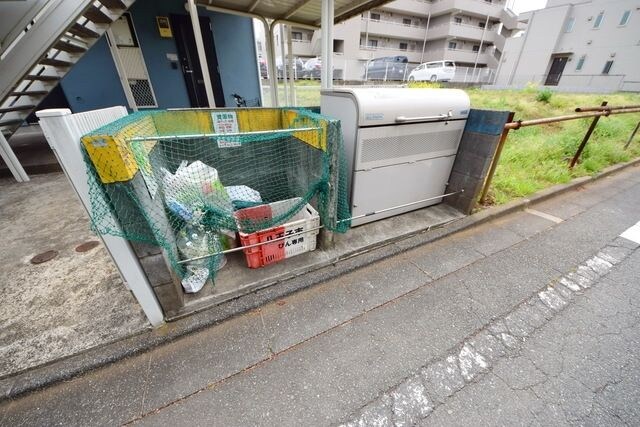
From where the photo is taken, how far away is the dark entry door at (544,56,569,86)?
1959cm

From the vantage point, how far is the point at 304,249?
2.30 m

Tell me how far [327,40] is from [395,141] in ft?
6.75

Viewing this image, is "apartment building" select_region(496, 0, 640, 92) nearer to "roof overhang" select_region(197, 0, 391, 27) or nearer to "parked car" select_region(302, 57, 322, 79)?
"parked car" select_region(302, 57, 322, 79)

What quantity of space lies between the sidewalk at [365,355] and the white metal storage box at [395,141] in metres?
0.68

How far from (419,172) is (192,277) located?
7.95ft

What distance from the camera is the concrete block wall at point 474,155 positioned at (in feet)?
8.00

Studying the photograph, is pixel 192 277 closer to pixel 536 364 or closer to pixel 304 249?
pixel 304 249

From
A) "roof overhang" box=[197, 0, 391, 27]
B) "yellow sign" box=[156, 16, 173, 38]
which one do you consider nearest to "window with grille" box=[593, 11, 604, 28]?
"roof overhang" box=[197, 0, 391, 27]

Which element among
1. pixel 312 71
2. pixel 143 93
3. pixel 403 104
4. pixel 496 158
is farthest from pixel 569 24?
pixel 143 93

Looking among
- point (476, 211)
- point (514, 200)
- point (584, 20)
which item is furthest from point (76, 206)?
point (584, 20)

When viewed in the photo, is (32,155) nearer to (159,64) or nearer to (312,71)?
(159,64)

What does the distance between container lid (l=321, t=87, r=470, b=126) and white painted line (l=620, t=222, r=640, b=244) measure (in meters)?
2.32

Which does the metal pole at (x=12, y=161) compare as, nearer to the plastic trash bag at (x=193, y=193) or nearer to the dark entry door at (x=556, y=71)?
the plastic trash bag at (x=193, y=193)

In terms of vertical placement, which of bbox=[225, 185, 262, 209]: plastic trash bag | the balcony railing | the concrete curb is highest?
the balcony railing
